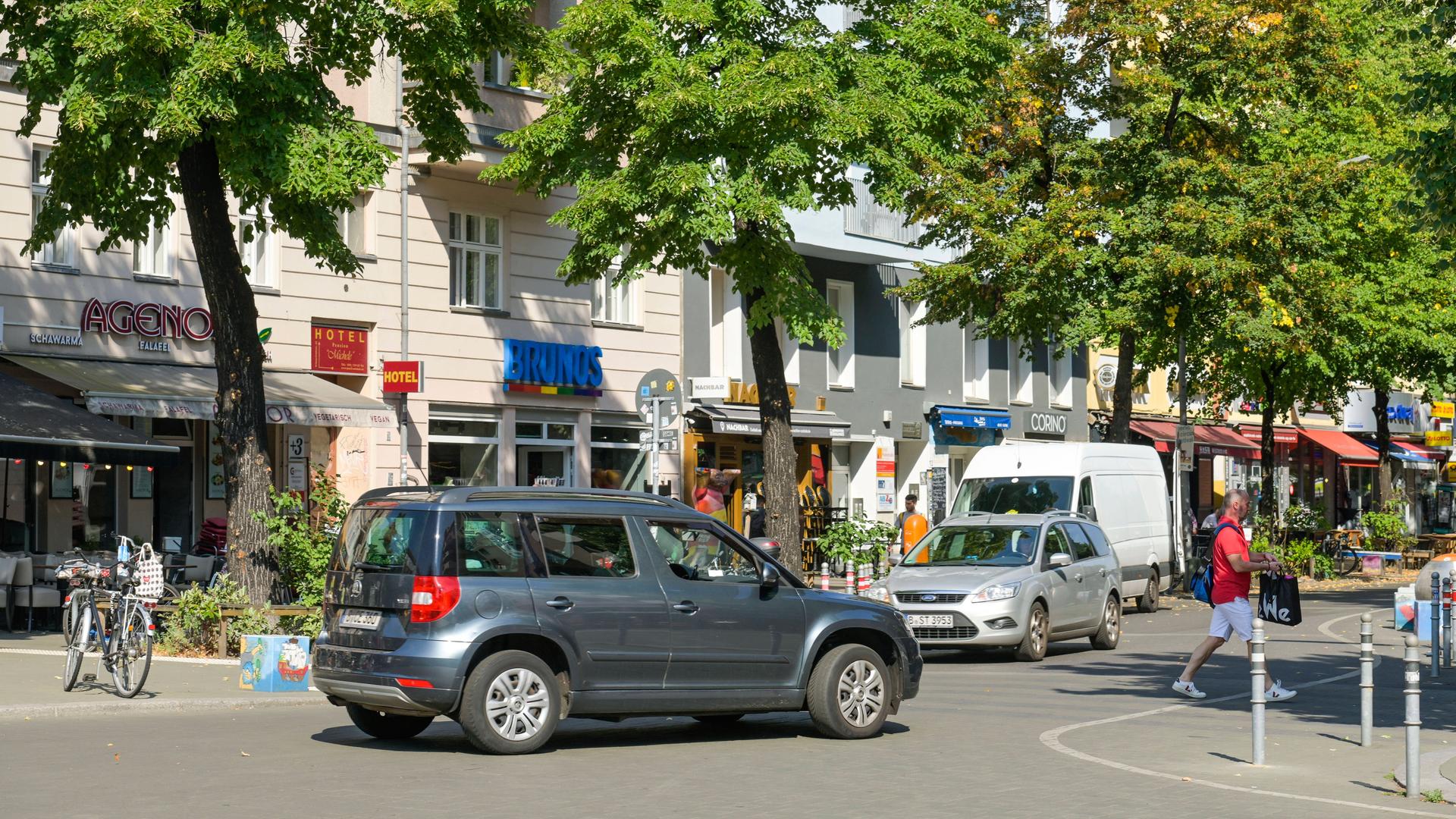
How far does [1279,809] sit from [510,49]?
12.9 m

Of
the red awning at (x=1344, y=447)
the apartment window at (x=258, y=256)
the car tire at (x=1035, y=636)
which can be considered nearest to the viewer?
the car tire at (x=1035, y=636)

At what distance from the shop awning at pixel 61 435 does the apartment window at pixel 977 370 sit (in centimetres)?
2479

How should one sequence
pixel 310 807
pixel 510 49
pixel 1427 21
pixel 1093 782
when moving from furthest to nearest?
pixel 510 49, pixel 1427 21, pixel 1093 782, pixel 310 807

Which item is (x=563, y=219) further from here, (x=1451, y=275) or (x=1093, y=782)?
(x=1451, y=275)

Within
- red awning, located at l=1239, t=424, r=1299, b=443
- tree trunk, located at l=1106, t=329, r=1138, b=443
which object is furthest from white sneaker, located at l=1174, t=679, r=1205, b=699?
red awning, located at l=1239, t=424, r=1299, b=443


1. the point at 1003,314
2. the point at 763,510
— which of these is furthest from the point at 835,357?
the point at 763,510

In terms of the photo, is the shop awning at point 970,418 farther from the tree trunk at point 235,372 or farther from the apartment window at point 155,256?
the tree trunk at point 235,372

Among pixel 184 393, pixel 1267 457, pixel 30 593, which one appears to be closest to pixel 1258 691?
pixel 30 593

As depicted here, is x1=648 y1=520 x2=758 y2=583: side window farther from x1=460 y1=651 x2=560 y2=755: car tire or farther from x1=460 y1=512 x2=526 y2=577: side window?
x1=460 y1=651 x2=560 y2=755: car tire

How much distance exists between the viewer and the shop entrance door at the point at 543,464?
31.0m

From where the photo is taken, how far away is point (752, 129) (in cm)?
2170

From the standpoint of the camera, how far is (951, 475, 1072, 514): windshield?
88.5ft

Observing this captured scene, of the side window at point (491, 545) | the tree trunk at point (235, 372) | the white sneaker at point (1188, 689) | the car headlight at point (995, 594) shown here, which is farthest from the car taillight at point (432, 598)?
the car headlight at point (995, 594)

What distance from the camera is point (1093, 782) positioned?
1057 centimetres
